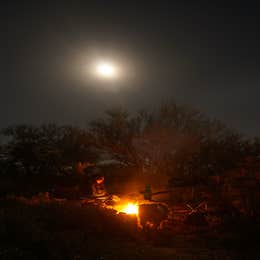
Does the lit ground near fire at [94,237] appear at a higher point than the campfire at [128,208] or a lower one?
lower

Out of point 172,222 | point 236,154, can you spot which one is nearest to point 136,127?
point 236,154

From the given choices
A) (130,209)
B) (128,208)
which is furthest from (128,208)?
(130,209)

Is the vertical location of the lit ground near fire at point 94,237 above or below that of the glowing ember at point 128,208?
below

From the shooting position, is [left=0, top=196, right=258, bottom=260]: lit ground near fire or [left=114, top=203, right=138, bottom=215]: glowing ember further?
[left=114, top=203, right=138, bottom=215]: glowing ember

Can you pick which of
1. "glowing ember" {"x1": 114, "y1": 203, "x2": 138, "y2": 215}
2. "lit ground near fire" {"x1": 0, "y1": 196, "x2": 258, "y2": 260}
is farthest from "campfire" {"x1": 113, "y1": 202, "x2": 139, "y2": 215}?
"lit ground near fire" {"x1": 0, "y1": 196, "x2": 258, "y2": 260}

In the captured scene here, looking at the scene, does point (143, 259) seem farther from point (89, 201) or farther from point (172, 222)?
point (89, 201)

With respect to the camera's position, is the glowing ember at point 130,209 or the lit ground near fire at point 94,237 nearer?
the lit ground near fire at point 94,237

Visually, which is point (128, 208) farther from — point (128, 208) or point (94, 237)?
point (94, 237)

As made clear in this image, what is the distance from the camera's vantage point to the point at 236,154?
1655cm

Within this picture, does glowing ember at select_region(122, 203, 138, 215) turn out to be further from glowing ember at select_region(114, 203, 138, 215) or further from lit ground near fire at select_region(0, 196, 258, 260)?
lit ground near fire at select_region(0, 196, 258, 260)

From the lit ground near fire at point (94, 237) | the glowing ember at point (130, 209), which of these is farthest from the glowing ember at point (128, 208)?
the lit ground near fire at point (94, 237)

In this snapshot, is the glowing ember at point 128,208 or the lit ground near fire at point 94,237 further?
the glowing ember at point 128,208

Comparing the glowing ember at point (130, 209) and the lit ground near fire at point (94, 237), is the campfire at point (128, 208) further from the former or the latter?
the lit ground near fire at point (94, 237)

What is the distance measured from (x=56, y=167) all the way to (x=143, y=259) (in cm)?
1450
